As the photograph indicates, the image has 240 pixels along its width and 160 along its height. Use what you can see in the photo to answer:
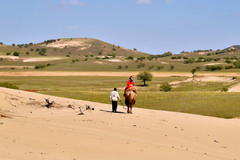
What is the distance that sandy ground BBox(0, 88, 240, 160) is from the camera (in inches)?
396

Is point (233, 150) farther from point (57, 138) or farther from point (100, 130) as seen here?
point (57, 138)

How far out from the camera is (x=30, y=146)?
1029cm

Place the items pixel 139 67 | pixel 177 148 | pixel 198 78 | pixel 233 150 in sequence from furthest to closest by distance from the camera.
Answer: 1. pixel 139 67
2. pixel 198 78
3. pixel 233 150
4. pixel 177 148

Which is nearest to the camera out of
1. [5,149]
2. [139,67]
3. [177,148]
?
[5,149]

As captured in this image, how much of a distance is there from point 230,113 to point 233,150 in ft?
49.4

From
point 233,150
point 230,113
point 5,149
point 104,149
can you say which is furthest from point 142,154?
point 230,113

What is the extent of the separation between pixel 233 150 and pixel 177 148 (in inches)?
114

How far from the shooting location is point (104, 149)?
10875 millimetres

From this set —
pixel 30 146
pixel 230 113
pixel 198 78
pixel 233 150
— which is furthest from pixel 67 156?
pixel 198 78

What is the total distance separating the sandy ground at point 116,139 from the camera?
10.1 metres

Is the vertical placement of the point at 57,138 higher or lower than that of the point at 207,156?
higher

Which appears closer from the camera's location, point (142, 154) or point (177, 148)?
point (142, 154)

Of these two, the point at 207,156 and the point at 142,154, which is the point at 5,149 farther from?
the point at 207,156

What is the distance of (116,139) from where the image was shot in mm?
12781
